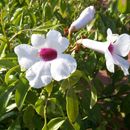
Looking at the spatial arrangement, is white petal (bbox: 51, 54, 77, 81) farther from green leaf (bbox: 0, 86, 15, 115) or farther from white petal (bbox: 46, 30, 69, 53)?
green leaf (bbox: 0, 86, 15, 115)

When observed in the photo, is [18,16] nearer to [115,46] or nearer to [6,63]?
[6,63]

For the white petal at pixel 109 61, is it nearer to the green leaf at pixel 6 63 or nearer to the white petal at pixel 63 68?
the white petal at pixel 63 68

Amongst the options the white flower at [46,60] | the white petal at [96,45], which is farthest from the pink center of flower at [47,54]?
the white petal at [96,45]

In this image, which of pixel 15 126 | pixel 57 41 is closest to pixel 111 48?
pixel 57 41

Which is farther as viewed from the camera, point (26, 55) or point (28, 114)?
point (28, 114)

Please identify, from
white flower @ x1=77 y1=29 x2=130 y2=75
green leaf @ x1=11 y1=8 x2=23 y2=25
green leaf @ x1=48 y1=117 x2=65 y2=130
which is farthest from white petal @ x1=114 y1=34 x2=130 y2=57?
green leaf @ x1=11 y1=8 x2=23 y2=25

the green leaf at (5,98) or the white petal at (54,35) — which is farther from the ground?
the white petal at (54,35)

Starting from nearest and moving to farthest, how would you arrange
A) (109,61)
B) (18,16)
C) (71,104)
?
1. (109,61)
2. (71,104)
3. (18,16)

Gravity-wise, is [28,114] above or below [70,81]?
below
